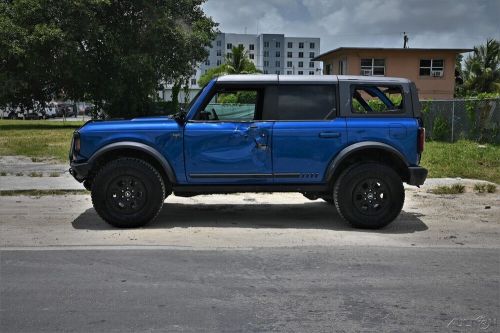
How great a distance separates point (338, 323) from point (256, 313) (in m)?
0.61

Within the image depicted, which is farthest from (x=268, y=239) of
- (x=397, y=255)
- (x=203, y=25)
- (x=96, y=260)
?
(x=203, y=25)

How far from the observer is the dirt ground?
6555 mm

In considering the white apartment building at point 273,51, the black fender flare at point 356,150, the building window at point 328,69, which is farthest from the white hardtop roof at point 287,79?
the white apartment building at point 273,51

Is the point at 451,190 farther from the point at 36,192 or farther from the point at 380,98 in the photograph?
the point at 36,192

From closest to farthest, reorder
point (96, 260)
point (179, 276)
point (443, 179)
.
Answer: point (179, 276), point (96, 260), point (443, 179)

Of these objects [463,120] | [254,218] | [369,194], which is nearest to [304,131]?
[369,194]

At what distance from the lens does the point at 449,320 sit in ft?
13.5

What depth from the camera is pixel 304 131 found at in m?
7.14

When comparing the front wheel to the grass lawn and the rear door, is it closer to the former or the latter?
the rear door

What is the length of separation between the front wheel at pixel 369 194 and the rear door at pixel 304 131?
36 cm

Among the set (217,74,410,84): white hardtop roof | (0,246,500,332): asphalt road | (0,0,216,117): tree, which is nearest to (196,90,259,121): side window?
(217,74,410,84): white hardtop roof

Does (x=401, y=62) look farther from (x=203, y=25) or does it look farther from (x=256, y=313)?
(x=256, y=313)

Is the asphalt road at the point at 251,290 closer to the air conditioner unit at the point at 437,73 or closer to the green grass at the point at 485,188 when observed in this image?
the green grass at the point at 485,188

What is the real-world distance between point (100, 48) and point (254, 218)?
2822 centimetres
